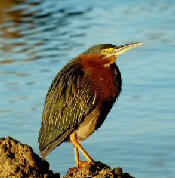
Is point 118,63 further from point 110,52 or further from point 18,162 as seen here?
point 18,162

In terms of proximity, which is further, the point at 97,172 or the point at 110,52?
the point at 110,52

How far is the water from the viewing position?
11961mm

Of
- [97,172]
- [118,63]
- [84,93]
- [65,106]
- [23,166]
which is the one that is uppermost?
[118,63]

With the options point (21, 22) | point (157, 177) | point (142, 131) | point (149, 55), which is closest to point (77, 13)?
point (21, 22)

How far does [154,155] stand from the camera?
11797 millimetres

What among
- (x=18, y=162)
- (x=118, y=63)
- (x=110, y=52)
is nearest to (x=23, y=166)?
(x=18, y=162)

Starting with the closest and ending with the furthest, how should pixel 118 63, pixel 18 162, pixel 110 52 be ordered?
pixel 18 162, pixel 110 52, pixel 118 63

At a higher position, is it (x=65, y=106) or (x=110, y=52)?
(x=110, y=52)

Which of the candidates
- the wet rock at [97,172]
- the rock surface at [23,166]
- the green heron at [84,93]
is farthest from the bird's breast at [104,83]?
the rock surface at [23,166]

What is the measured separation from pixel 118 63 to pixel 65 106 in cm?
700

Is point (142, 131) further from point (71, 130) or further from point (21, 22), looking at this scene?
point (21, 22)

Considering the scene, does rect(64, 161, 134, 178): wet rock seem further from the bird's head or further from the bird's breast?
the bird's head

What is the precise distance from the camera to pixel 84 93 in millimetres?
8977

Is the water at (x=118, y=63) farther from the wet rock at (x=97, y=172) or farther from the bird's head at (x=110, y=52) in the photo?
the wet rock at (x=97, y=172)
